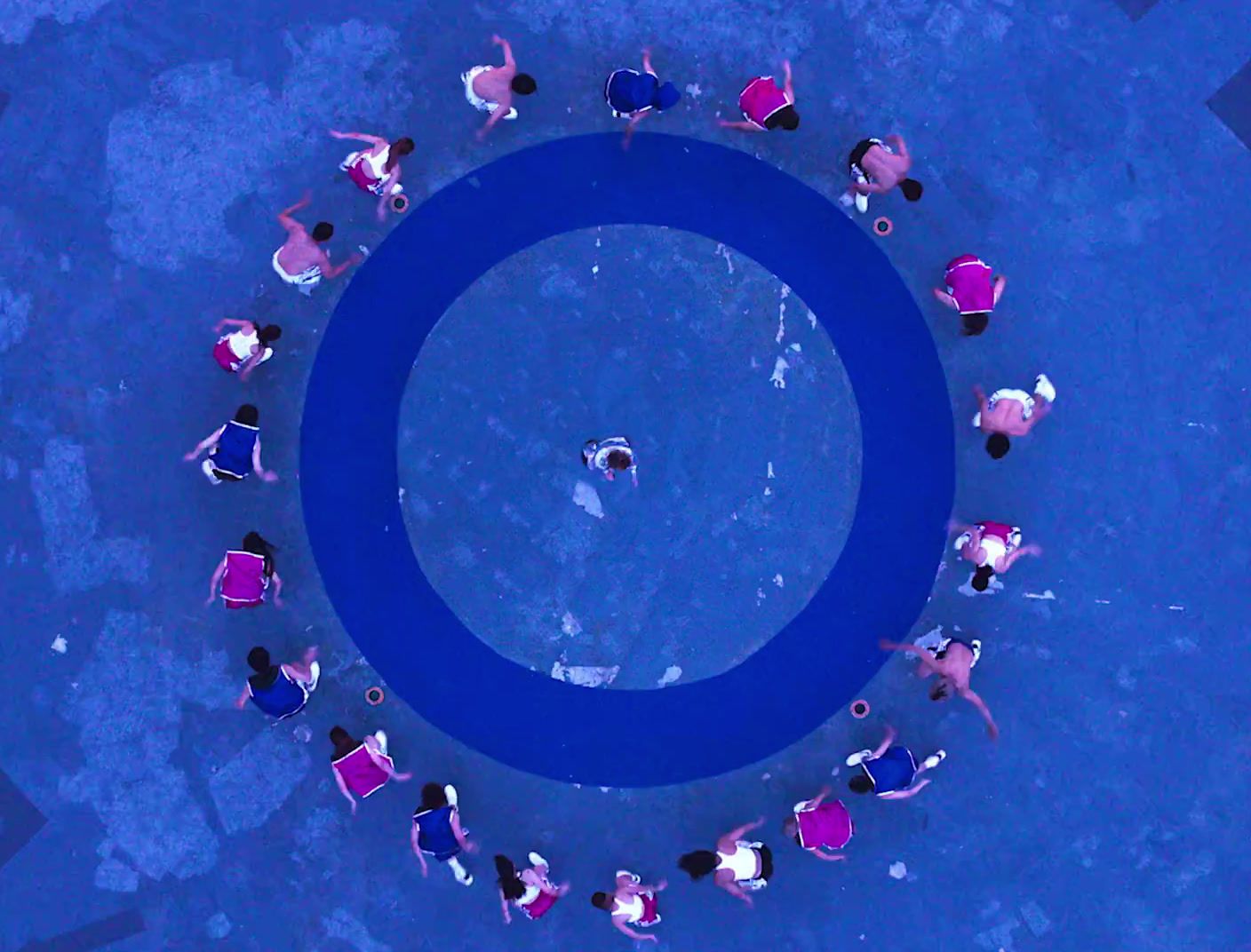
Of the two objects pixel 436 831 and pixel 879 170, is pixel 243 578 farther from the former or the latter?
pixel 879 170

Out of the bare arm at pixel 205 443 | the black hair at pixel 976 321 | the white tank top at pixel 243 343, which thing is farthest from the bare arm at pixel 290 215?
the black hair at pixel 976 321

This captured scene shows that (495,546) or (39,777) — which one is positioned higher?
(495,546)

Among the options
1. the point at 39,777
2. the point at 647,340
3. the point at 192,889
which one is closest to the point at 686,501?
the point at 647,340

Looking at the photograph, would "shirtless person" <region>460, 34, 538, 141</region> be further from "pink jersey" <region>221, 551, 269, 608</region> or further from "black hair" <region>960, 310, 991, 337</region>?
"pink jersey" <region>221, 551, 269, 608</region>

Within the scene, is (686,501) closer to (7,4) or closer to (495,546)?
(495,546)

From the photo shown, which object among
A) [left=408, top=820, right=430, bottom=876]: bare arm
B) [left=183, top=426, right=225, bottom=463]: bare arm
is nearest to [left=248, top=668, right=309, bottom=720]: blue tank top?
[left=408, top=820, right=430, bottom=876]: bare arm

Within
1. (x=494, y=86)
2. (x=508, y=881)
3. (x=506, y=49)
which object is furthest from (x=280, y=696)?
(x=506, y=49)
